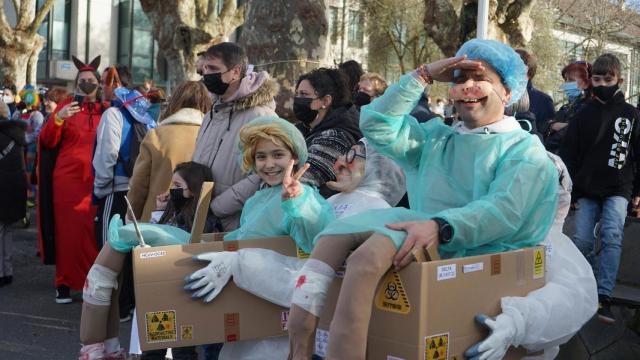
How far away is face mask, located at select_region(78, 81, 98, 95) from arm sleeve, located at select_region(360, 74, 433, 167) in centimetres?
406

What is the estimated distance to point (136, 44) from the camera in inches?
1407

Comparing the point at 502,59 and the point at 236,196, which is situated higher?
the point at 502,59

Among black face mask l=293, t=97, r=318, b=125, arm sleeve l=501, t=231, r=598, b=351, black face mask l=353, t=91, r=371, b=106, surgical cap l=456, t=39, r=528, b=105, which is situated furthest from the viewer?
black face mask l=353, t=91, r=371, b=106

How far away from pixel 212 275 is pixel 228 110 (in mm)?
1607

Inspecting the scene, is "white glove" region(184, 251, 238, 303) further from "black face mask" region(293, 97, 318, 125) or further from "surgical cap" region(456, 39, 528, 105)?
"black face mask" region(293, 97, 318, 125)

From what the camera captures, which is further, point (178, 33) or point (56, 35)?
point (56, 35)

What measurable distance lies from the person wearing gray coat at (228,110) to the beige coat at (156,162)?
0.68m

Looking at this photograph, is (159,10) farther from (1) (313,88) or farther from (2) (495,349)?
(2) (495,349)

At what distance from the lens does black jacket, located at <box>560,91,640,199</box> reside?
19.6 ft

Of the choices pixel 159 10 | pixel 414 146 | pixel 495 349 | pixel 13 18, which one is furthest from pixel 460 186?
pixel 13 18

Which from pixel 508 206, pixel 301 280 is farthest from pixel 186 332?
pixel 508 206

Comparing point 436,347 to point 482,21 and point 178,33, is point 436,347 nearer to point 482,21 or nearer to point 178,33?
point 482,21

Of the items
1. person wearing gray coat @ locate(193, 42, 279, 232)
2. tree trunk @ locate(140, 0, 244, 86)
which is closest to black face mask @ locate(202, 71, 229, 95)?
person wearing gray coat @ locate(193, 42, 279, 232)

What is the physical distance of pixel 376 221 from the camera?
297 cm
